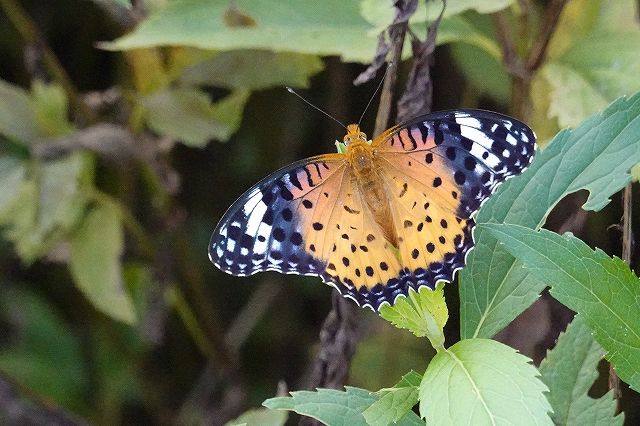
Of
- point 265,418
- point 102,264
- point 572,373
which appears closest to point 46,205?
point 102,264

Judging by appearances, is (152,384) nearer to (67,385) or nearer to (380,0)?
(67,385)

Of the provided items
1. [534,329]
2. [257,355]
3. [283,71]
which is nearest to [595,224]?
[534,329]

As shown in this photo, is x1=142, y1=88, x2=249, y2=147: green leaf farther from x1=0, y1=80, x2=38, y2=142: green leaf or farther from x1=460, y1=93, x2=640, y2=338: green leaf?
x1=460, y1=93, x2=640, y2=338: green leaf

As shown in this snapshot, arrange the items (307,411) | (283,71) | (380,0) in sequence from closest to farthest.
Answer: (307,411), (380,0), (283,71)

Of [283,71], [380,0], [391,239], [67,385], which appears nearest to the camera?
[391,239]

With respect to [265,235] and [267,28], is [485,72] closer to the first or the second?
[267,28]

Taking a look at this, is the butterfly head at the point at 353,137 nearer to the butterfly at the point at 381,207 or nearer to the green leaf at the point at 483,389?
the butterfly at the point at 381,207

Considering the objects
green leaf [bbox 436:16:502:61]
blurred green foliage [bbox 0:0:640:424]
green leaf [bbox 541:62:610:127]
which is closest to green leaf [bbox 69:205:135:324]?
blurred green foliage [bbox 0:0:640:424]
